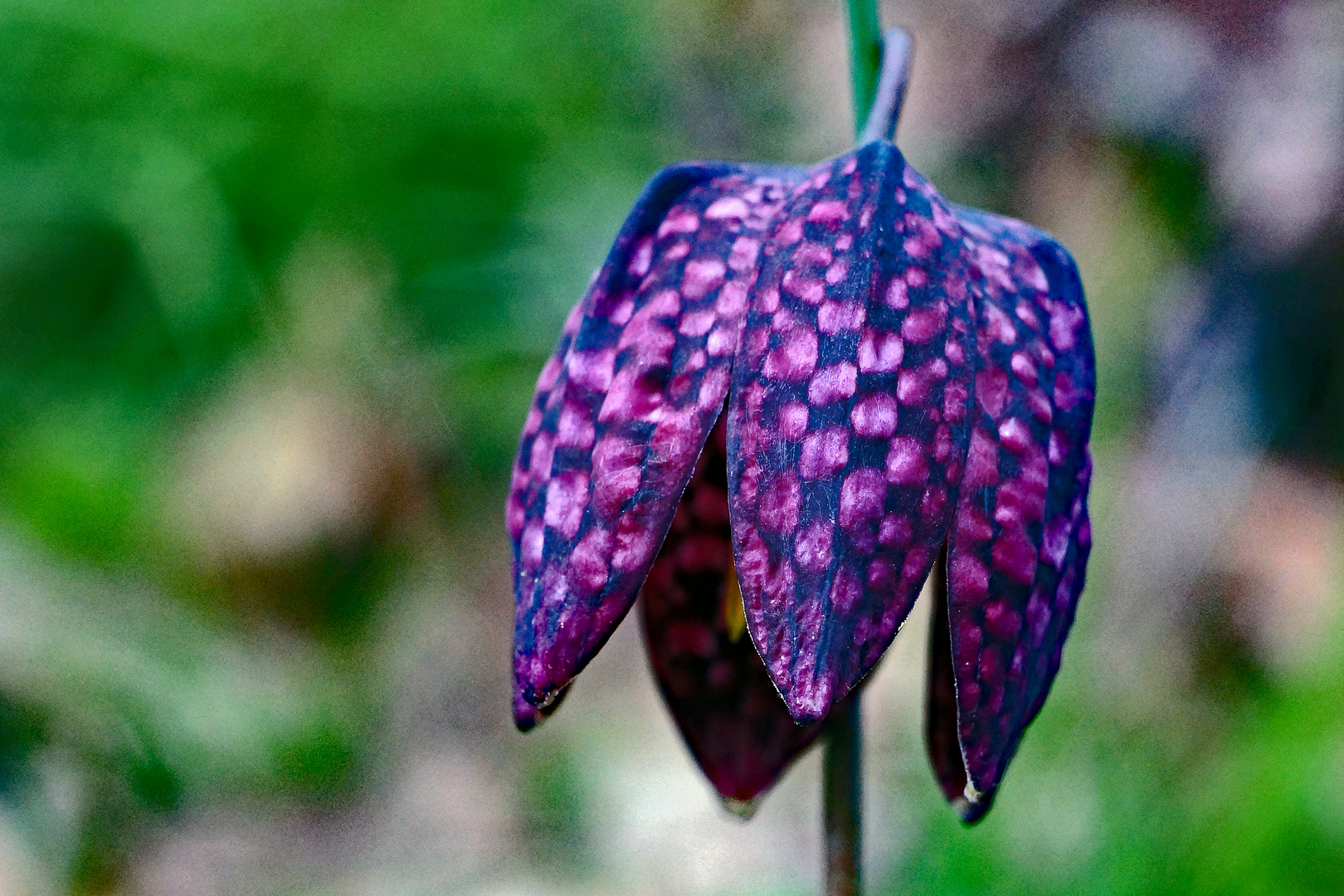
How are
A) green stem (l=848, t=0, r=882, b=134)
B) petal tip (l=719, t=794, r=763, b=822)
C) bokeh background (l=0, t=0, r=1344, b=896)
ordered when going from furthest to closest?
1. bokeh background (l=0, t=0, r=1344, b=896)
2. petal tip (l=719, t=794, r=763, b=822)
3. green stem (l=848, t=0, r=882, b=134)

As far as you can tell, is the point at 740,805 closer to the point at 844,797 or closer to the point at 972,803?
the point at 844,797

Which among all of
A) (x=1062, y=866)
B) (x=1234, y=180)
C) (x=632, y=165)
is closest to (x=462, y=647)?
(x=632, y=165)

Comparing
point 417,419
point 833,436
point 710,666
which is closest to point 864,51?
point 833,436

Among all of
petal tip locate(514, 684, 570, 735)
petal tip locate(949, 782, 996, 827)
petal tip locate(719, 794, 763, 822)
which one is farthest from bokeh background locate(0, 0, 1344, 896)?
petal tip locate(514, 684, 570, 735)

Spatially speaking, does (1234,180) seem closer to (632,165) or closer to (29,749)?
(632,165)

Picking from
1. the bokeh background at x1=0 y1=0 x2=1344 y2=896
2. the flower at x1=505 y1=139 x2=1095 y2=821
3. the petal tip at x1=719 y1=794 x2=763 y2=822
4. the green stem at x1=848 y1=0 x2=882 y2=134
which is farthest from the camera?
the bokeh background at x1=0 y1=0 x2=1344 y2=896

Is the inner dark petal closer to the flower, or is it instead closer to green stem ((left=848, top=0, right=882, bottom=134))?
the flower

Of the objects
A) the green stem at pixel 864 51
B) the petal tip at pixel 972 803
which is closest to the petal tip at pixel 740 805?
the petal tip at pixel 972 803
